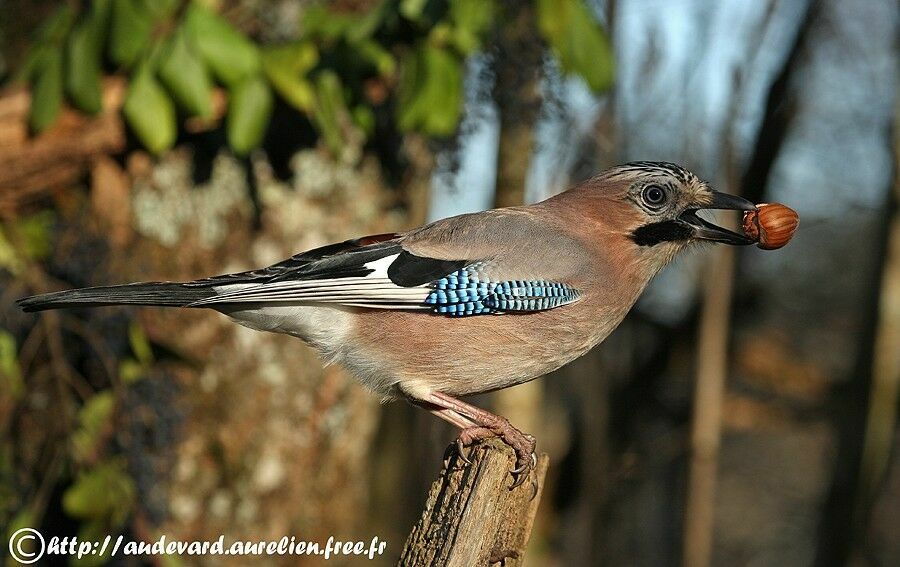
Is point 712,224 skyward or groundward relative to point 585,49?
groundward

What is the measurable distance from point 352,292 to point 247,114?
1423 millimetres

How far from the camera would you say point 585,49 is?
4.48m

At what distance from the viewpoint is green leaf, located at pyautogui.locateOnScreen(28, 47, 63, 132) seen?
15.6ft

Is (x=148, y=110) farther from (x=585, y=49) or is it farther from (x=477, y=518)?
(x=477, y=518)

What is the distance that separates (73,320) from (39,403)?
463mm

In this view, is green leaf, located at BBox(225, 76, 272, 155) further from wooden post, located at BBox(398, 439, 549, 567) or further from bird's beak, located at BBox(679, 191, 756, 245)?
wooden post, located at BBox(398, 439, 549, 567)

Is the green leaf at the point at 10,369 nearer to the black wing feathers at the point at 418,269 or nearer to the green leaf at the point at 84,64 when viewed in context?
the green leaf at the point at 84,64

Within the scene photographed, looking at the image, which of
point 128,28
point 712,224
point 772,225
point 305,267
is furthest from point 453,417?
point 128,28

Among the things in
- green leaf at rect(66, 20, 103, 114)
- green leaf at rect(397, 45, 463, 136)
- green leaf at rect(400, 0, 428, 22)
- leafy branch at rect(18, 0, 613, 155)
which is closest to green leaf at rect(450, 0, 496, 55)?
leafy branch at rect(18, 0, 613, 155)

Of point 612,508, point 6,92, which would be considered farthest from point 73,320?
point 612,508

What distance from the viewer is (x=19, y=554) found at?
460 centimetres

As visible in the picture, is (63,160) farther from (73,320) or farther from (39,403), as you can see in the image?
(39,403)

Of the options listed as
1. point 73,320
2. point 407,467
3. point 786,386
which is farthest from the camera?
point 786,386

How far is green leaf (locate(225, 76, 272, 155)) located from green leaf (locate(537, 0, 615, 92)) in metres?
1.32
